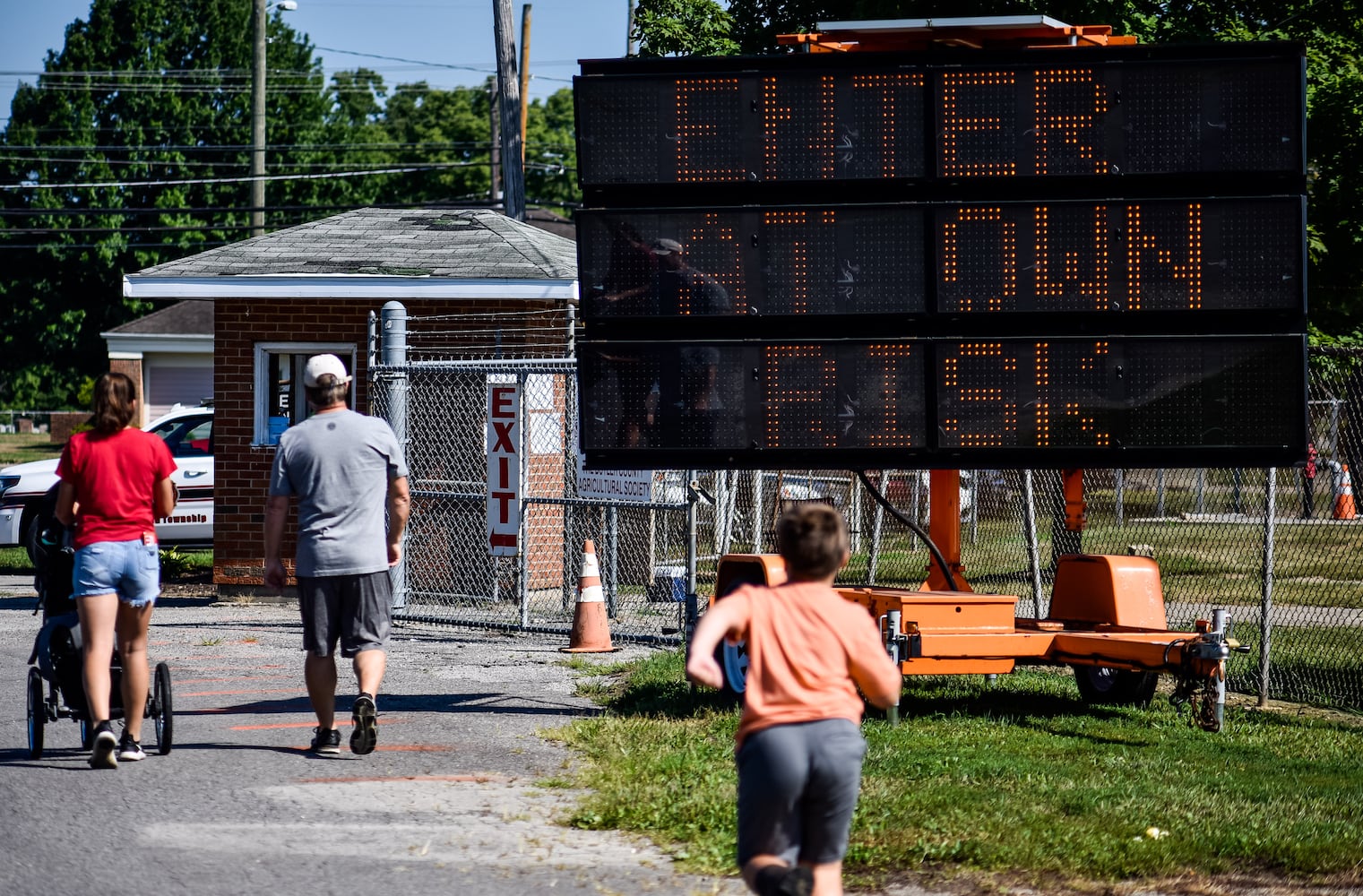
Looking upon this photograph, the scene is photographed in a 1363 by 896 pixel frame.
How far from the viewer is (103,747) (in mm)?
7848

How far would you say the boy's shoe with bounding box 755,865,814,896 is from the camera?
4551mm

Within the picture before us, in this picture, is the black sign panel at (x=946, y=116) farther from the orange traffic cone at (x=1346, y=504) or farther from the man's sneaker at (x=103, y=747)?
the orange traffic cone at (x=1346, y=504)

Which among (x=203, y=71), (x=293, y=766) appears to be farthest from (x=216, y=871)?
(x=203, y=71)

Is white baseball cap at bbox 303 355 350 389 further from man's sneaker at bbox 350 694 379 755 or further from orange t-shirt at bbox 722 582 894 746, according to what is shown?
orange t-shirt at bbox 722 582 894 746

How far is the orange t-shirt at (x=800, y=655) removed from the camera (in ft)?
15.5

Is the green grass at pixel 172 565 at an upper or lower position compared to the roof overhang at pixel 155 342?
lower

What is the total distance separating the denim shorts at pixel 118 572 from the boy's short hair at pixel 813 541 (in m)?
4.00

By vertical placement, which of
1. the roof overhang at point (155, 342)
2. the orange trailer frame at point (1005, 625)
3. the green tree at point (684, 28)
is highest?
the green tree at point (684, 28)

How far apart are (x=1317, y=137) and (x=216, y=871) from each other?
13371mm

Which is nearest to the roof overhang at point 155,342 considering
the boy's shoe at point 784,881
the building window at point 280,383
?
the building window at point 280,383

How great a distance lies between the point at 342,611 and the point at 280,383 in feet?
29.6

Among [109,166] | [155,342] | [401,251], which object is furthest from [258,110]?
[109,166]

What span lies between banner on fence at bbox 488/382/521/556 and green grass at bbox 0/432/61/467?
27138 millimetres

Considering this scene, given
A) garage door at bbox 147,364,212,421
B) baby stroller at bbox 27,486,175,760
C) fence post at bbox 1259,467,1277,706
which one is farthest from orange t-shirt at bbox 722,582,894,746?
garage door at bbox 147,364,212,421
